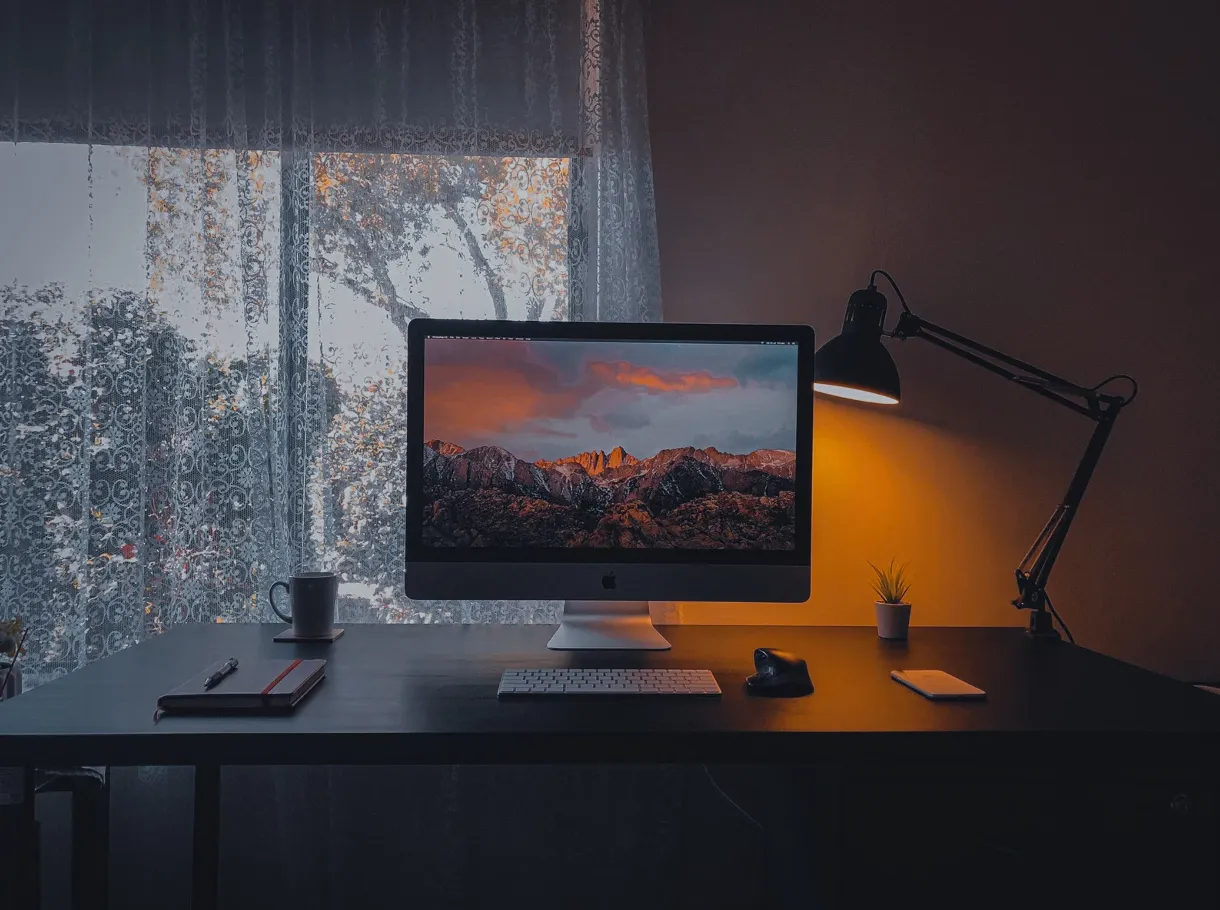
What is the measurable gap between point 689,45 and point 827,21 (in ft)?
1.02

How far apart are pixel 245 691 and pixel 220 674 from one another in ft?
0.33

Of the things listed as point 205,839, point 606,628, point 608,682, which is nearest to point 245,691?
point 205,839

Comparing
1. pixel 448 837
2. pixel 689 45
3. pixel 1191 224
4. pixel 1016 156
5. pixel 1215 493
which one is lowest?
pixel 448 837

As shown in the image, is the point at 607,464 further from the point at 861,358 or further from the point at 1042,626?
the point at 1042,626

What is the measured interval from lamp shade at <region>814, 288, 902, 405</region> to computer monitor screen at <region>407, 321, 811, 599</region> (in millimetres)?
134

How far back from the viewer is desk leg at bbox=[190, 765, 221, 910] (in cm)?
124

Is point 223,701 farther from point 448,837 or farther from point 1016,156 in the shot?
point 1016,156

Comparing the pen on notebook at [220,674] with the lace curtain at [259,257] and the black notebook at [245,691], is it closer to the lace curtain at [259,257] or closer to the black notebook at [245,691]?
the black notebook at [245,691]

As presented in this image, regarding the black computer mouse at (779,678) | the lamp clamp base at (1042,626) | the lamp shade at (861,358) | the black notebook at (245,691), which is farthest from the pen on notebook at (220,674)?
the lamp clamp base at (1042,626)

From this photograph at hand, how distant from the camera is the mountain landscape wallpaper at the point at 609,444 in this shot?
1.39 m

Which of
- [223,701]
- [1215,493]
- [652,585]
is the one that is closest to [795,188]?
[652,585]

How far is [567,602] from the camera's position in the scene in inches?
58.3

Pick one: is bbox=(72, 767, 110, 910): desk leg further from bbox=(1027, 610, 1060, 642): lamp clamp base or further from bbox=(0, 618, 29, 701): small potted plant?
bbox=(1027, 610, 1060, 642): lamp clamp base

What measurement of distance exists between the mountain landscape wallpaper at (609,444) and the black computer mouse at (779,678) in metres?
0.26
